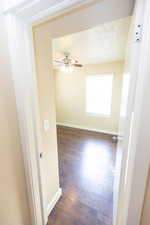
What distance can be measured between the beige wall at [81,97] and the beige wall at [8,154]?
129 inches

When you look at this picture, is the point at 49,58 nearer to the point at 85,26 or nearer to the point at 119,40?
the point at 85,26

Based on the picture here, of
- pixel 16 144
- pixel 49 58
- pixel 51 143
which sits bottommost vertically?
pixel 51 143

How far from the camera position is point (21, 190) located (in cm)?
104

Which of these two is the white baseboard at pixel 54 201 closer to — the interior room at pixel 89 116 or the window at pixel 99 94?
the interior room at pixel 89 116

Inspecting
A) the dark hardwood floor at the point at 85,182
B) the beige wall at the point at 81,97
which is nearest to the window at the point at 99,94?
the beige wall at the point at 81,97

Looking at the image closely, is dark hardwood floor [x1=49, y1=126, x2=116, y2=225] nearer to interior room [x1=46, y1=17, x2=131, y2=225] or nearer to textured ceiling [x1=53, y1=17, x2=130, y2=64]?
interior room [x1=46, y1=17, x2=131, y2=225]

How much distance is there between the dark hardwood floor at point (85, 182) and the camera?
1402 millimetres

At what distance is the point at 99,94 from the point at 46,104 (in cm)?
293

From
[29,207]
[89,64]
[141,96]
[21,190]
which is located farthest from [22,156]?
[89,64]

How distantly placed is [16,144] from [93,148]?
2412 mm

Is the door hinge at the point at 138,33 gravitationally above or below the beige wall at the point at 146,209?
above

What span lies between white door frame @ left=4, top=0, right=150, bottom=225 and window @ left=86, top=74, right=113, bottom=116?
10.2 ft

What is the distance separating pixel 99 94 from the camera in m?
3.87

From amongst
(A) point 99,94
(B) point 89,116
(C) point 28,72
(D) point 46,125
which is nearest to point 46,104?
(D) point 46,125
